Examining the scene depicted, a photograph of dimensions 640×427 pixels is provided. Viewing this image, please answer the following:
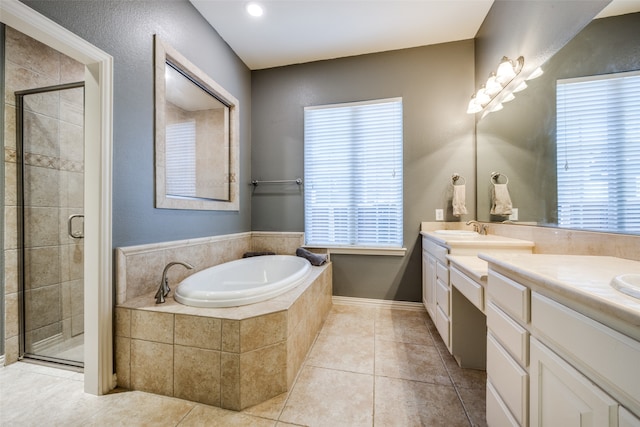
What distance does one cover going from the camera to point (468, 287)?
133cm

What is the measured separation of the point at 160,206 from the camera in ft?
5.73

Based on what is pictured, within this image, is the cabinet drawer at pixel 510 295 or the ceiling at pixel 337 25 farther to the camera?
the ceiling at pixel 337 25

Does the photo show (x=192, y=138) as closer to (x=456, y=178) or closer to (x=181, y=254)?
(x=181, y=254)

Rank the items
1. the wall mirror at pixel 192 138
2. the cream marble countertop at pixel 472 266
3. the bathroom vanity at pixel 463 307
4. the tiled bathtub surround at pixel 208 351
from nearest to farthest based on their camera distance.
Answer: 1. the cream marble countertop at pixel 472 266
2. the tiled bathtub surround at pixel 208 351
3. the bathroom vanity at pixel 463 307
4. the wall mirror at pixel 192 138

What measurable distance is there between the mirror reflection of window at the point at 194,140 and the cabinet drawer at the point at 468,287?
2147 millimetres

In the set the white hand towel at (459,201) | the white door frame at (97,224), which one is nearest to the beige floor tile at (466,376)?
the white hand towel at (459,201)

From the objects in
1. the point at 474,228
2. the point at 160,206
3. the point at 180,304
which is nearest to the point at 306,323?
the point at 180,304

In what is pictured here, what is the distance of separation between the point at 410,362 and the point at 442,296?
1.72ft

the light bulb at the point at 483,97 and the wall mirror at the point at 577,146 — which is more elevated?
the light bulb at the point at 483,97

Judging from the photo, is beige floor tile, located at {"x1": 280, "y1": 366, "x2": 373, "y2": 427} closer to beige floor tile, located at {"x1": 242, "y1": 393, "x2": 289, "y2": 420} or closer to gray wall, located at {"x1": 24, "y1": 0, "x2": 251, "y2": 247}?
beige floor tile, located at {"x1": 242, "y1": 393, "x2": 289, "y2": 420}

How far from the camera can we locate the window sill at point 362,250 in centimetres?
261

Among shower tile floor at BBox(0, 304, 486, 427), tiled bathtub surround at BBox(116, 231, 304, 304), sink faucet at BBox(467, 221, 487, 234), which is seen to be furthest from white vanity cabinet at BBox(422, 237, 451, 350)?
tiled bathtub surround at BBox(116, 231, 304, 304)

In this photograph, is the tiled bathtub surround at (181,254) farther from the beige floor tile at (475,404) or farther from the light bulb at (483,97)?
the light bulb at (483,97)

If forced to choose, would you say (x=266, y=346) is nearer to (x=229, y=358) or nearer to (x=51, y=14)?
(x=229, y=358)
